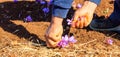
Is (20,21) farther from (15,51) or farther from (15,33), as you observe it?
(15,51)

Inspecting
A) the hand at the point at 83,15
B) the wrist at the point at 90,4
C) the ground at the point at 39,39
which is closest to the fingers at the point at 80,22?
the hand at the point at 83,15

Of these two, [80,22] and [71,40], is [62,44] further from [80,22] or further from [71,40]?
[80,22]


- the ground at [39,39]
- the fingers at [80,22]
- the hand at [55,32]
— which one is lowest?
the ground at [39,39]

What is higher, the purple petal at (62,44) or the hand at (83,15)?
the hand at (83,15)

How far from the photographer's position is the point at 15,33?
3422 millimetres

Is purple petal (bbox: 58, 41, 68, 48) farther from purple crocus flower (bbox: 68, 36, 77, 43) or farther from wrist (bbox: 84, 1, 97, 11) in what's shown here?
wrist (bbox: 84, 1, 97, 11)

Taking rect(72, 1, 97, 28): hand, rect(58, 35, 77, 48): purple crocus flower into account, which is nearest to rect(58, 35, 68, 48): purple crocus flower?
rect(58, 35, 77, 48): purple crocus flower

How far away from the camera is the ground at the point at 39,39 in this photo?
3.04 metres

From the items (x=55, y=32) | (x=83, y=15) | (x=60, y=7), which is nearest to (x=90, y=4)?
(x=83, y=15)

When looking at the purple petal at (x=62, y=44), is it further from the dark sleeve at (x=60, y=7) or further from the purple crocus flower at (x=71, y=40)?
the dark sleeve at (x=60, y=7)

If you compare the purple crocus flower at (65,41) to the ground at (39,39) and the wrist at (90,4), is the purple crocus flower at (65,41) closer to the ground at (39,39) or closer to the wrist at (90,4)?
the ground at (39,39)

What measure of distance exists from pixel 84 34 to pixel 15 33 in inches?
23.4

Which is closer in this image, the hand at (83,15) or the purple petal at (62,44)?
the hand at (83,15)

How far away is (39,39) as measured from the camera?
3279 millimetres
